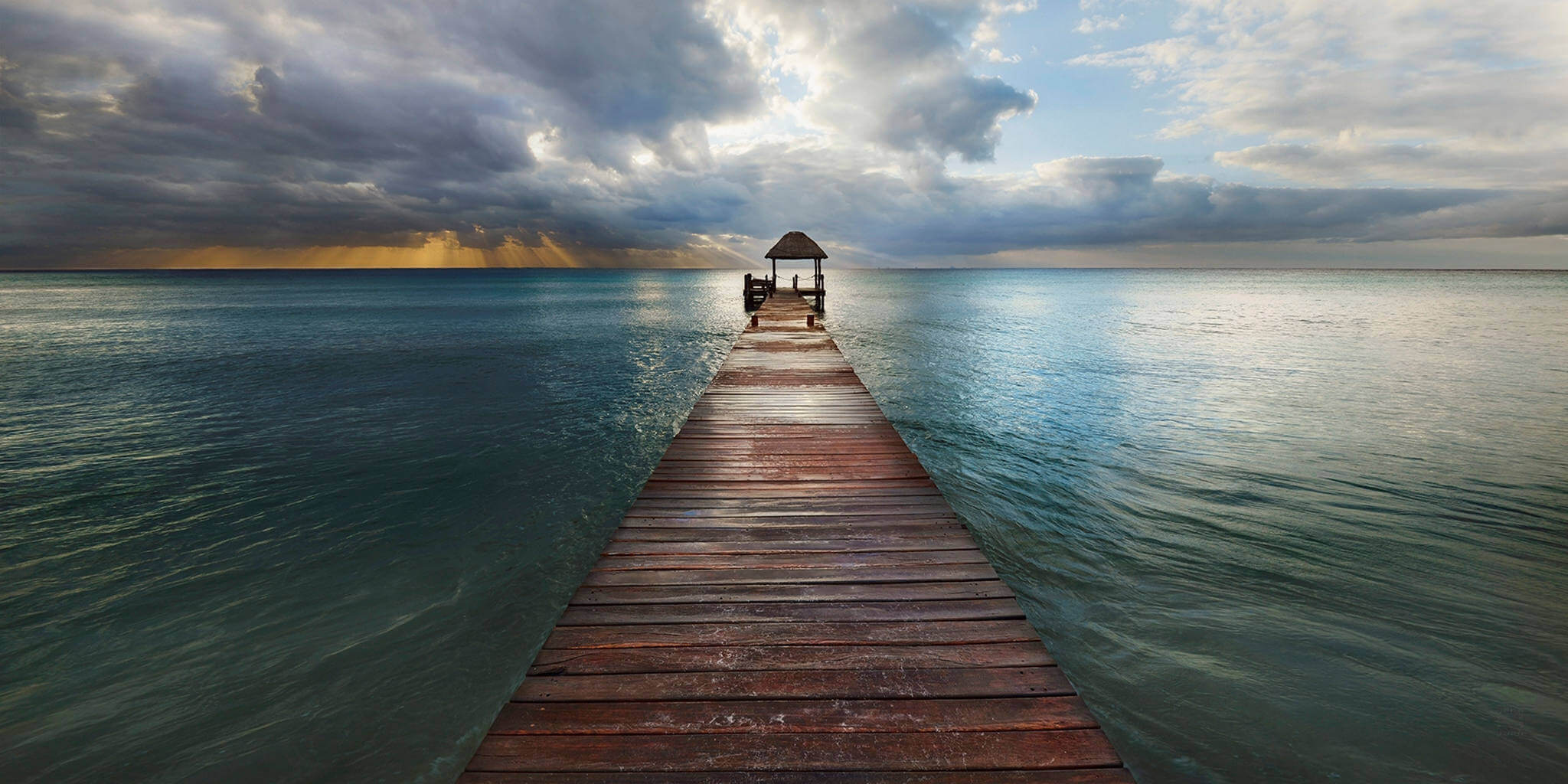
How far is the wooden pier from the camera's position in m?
2.45

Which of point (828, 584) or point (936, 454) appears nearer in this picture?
point (828, 584)

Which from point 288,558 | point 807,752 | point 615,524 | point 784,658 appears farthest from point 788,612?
point 288,558

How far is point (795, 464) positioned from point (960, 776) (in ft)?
13.7

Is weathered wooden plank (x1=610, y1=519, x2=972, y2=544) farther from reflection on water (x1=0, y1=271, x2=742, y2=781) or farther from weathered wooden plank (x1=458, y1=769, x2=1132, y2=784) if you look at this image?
weathered wooden plank (x1=458, y1=769, x2=1132, y2=784)

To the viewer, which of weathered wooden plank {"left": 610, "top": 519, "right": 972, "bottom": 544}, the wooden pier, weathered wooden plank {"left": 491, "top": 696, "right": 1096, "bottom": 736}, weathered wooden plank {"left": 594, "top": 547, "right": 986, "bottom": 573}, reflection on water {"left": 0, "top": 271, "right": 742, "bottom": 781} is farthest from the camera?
weathered wooden plank {"left": 610, "top": 519, "right": 972, "bottom": 544}

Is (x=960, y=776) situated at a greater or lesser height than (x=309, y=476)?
greater

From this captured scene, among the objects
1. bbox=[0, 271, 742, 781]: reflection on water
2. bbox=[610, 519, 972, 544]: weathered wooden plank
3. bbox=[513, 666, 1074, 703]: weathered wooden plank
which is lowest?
bbox=[0, 271, 742, 781]: reflection on water

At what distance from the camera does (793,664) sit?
3.06 metres

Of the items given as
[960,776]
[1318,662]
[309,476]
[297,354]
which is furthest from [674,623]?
[297,354]


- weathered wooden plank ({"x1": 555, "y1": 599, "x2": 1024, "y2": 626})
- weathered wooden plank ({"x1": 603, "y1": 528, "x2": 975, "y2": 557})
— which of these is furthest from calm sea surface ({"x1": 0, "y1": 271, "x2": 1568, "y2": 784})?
weathered wooden plank ({"x1": 555, "y1": 599, "x2": 1024, "y2": 626})

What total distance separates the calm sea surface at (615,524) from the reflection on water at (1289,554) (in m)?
0.04

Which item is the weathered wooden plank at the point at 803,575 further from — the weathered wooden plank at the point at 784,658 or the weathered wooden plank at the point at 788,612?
the weathered wooden plank at the point at 784,658

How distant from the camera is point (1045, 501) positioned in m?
8.56

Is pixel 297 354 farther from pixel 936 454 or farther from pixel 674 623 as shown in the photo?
pixel 674 623
